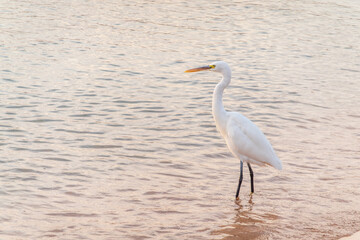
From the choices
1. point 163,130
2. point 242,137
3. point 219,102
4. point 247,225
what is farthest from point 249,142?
point 163,130

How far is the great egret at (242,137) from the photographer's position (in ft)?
21.2

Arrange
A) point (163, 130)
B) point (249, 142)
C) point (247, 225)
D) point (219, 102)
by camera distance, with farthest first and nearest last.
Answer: point (163, 130), point (219, 102), point (249, 142), point (247, 225)

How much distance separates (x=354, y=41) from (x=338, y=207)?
39.2 ft

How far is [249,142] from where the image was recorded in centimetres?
645

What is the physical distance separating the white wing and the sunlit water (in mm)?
450

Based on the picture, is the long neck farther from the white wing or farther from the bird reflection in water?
the bird reflection in water

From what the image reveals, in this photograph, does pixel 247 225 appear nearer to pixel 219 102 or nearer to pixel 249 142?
pixel 249 142

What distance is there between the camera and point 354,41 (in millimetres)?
17172

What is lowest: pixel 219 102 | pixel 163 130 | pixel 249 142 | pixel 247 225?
pixel 247 225

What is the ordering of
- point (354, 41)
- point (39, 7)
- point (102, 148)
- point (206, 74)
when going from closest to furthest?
1. point (102, 148)
2. point (206, 74)
3. point (354, 41)
4. point (39, 7)

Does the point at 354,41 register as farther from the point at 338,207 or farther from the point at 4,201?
the point at 4,201

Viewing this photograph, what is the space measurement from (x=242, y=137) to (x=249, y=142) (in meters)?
0.10

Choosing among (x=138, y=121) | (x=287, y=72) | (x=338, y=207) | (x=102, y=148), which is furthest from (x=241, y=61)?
(x=338, y=207)

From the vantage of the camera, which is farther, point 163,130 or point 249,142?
point 163,130
